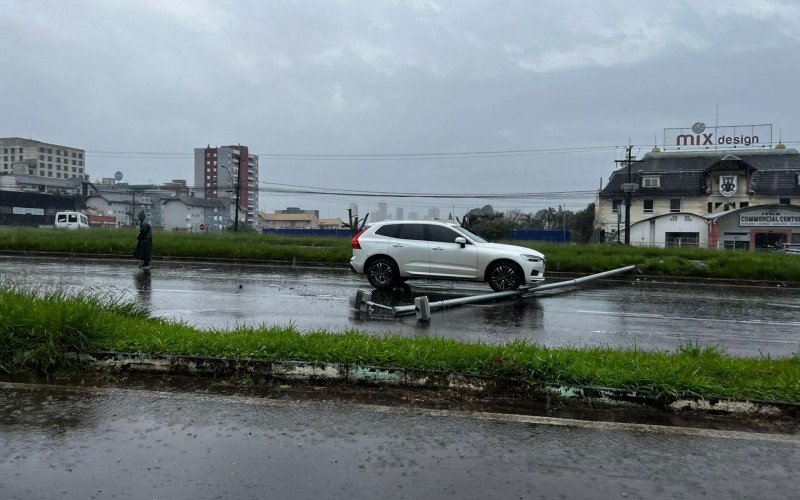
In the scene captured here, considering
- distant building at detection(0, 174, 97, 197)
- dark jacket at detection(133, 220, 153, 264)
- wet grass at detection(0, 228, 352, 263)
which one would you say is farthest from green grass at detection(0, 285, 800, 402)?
distant building at detection(0, 174, 97, 197)

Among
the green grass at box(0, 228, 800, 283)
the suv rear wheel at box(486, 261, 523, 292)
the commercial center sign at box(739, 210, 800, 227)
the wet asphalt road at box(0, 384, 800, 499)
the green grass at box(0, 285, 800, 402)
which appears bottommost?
the wet asphalt road at box(0, 384, 800, 499)

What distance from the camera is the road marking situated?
463 centimetres

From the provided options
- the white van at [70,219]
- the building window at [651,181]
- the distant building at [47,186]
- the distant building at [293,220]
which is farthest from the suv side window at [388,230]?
the distant building at [293,220]

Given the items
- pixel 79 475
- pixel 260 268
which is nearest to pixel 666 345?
pixel 79 475

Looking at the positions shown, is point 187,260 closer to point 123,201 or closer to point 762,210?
point 762,210

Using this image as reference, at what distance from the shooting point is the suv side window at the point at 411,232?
523 inches

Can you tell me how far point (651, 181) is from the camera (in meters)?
60.3

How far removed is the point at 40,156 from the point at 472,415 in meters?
151

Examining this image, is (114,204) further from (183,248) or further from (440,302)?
(440,302)

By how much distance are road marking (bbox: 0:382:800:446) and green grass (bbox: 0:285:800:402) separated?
516 mm

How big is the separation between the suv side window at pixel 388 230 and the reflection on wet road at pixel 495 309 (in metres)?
1.35

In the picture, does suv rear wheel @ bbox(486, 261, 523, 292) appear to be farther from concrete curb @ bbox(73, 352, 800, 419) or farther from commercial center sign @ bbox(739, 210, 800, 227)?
commercial center sign @ bbox(739, 210, 800, 227)

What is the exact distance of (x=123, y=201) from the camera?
76.3 m

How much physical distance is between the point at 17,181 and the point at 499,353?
9510cm
